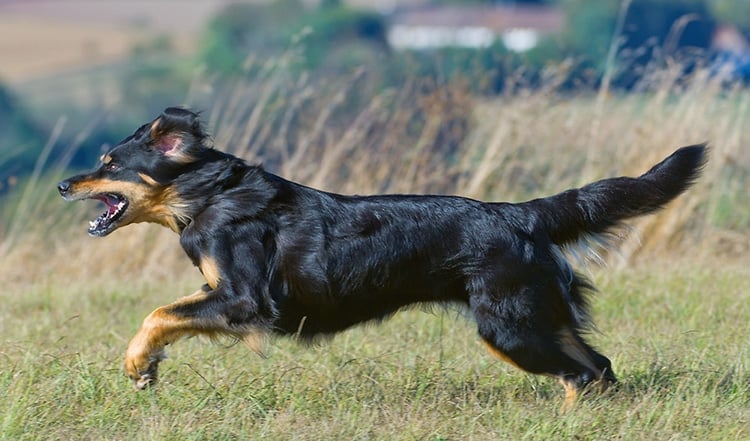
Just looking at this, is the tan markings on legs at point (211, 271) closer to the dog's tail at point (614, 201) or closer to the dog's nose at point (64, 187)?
the dog's nose at point (64, 187)

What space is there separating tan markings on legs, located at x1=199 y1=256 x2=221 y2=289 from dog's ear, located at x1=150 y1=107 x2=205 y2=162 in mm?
503

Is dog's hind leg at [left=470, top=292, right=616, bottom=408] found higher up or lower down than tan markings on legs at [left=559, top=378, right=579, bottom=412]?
higher up

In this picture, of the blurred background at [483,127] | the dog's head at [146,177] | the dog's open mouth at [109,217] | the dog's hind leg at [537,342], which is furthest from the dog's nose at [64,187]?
the blurred background at [483,127]

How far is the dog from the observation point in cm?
475

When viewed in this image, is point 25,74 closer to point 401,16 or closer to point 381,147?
point 401,16

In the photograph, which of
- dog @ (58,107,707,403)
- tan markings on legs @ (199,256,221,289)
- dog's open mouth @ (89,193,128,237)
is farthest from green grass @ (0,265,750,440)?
dog's open mouth @ (89,193,128,237)

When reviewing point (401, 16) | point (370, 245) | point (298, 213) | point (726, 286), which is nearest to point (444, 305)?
point (370, 245)

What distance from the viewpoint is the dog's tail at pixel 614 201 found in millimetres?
4934

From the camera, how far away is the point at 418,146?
981 centimetres

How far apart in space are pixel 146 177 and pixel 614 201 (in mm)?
2119

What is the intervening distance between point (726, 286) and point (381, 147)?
3617mm

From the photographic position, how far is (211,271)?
15.6 feet

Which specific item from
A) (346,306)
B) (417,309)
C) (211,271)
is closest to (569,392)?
(417,309)

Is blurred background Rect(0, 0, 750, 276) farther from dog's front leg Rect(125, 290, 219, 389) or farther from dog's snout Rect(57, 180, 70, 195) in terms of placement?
dog's front leg Rect(125, 290, 219, 389)
